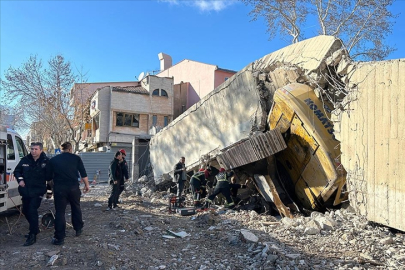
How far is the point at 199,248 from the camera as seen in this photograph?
4.62 metres

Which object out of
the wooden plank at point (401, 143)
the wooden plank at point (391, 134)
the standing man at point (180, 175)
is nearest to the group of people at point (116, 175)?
the standing man at point (180, 175)

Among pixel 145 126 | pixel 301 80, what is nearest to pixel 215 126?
pixel 301 80

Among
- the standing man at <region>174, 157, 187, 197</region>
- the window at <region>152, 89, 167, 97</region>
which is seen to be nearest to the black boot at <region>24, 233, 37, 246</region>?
the standing man at <region>174, 157, 187, 197</region>

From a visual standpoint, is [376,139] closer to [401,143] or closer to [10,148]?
[401,143]

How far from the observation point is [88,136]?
30.1m

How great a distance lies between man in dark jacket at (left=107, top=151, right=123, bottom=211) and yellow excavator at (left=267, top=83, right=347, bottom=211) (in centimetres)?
397

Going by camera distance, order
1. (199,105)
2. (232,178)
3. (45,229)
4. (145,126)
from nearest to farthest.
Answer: (45,229), (232,178), (199,105), (145,126)

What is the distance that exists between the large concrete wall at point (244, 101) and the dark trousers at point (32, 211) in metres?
4.85

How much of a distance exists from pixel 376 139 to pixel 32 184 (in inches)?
209

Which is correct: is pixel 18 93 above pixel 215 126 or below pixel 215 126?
above

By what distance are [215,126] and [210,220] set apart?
12.4ft

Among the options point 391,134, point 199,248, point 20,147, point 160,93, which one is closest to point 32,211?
point 199,248

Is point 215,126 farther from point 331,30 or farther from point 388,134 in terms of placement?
point 331,30

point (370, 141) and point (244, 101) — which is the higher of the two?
point (244, 101)
